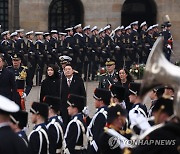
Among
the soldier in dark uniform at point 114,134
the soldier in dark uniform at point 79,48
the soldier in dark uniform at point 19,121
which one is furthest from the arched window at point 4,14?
the soldier in dark uniform at point 114,134

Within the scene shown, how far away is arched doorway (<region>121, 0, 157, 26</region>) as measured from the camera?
1119 inches

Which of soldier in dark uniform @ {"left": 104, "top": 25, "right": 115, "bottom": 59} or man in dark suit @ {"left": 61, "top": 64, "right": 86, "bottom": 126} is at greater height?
man in dark suit @ {"left": 61, "top": 64, "right": 86, "bottom": 126}

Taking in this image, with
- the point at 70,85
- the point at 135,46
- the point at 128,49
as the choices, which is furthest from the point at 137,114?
the point at 135,46

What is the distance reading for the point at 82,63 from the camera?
77.5ft

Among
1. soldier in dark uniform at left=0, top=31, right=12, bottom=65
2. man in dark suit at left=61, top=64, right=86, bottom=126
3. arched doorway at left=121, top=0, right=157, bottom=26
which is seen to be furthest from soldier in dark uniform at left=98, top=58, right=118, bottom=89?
arched doorway at left=121, top=0, right=157, bottom=26

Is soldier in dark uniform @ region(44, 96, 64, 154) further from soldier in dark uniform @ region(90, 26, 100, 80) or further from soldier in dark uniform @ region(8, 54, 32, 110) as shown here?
soldier in dark uniform @ region(90, 26, 100, 80)

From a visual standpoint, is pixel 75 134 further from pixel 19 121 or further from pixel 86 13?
pixel 86 13

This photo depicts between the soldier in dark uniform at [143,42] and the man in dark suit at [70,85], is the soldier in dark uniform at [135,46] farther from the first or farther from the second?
the man in dark suit at [70,85]

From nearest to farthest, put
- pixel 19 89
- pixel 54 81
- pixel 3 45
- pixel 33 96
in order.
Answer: pixel 54 81 → pixel 19 89 → pixel 33 96 → pixel 3 45

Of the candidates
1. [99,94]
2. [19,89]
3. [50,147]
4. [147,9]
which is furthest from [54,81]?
[147,9]

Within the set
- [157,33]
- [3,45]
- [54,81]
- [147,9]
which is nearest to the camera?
[54,81]

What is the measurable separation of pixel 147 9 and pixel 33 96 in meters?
11.0

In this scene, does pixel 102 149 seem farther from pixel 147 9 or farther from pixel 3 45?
pixel 147 9

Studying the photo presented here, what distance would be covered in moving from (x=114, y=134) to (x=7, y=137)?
2.00 m
